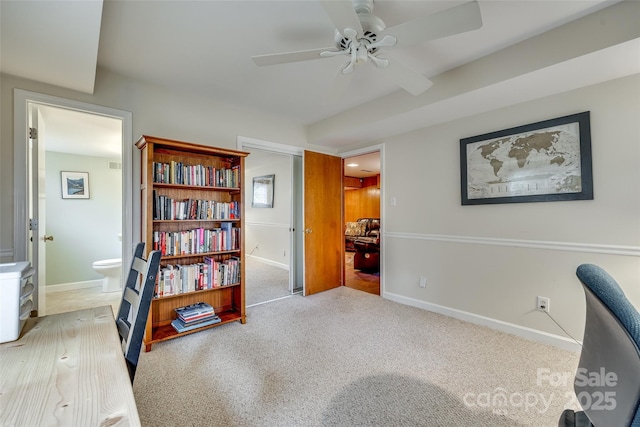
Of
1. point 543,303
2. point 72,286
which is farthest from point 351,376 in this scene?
point 72,286

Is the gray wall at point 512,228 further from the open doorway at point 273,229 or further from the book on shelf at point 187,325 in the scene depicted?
the book on shelf at point 187,325

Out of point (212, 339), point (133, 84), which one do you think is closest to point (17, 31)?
point (133, 84)

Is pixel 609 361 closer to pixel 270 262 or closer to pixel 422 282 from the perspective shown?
pixel 422 282

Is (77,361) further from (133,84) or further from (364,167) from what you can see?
(364,167)

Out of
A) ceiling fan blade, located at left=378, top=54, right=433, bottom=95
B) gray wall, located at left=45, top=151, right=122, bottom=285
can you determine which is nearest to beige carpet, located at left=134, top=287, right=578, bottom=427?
ceiling fan blade, located at left=378, top=54, right=433, bottom=95

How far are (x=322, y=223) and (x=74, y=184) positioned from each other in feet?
12.3

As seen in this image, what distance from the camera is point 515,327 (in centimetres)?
251

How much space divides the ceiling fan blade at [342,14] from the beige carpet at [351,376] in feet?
6.96

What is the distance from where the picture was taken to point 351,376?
6.17 ft

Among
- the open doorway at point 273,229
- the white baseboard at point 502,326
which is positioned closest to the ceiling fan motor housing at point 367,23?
the open doorway at point 273,229

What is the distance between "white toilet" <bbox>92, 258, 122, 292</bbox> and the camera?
368 centimetres

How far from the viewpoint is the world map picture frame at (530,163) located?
7.14ft

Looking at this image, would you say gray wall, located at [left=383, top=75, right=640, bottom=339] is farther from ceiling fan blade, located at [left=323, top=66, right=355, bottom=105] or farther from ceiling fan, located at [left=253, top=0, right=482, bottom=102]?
ceiling fan blade, located at [left=323, top=66, right=355, bottom=105]

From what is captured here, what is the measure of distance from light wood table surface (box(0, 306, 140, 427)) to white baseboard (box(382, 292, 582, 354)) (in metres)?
2.99
